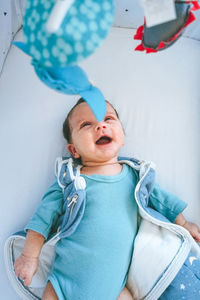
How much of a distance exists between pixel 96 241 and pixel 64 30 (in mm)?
632

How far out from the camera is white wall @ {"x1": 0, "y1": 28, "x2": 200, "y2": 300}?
3.49 ft

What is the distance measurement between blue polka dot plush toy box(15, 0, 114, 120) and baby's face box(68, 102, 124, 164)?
1.47ft

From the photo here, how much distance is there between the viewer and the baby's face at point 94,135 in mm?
952

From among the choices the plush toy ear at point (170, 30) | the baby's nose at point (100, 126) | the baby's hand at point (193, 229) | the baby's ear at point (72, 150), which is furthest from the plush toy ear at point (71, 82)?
the baby's hand at point (193, 229)

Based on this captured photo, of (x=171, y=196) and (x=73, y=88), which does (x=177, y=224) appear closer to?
(x=171, y=196)

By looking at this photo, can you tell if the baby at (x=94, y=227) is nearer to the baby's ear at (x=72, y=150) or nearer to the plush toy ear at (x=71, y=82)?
the baby's ear at (x=72, y=150)

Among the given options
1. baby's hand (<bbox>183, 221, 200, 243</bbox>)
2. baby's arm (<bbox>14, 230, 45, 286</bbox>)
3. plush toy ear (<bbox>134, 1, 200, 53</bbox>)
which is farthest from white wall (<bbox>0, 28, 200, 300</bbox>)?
plush toy ear (<bbox>134, 1, 200, 53</bbox>)

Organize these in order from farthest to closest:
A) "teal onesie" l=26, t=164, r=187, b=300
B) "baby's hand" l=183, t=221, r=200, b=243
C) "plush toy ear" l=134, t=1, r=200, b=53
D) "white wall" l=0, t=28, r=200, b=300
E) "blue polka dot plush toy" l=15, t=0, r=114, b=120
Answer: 1. "white wall" l=0, t=28, r=200, b=300
2. "baby's hand" l=183, t=221, r=200, b=243
3. "teal onesie" l=26, t=164, r=187, b=300
4. "plush toy ear" l=134, t=1, r=200, b=53
5. "blue polka dot plush toy" l=15, t=0, r=114, b=120

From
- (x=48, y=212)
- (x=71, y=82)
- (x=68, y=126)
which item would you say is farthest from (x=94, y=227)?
(x=71, y=82)

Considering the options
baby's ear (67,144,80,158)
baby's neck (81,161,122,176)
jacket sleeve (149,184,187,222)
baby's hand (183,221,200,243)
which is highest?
baby's ear (67,144,80,158)

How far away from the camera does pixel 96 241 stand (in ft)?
2.91

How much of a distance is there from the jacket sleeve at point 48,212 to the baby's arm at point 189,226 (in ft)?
1.27

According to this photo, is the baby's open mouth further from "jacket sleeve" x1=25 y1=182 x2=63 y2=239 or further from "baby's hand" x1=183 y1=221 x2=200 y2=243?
"baby's hand" x1=183 y1=221 x2=200 y2=243

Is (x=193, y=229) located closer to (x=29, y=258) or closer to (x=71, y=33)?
(x=29, y=258)
